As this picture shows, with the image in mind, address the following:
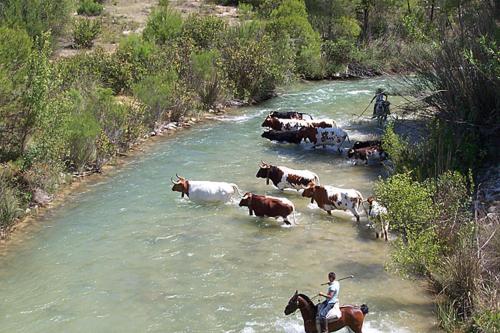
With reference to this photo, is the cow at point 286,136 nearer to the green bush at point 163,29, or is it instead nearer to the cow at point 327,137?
the cow at point 327,137

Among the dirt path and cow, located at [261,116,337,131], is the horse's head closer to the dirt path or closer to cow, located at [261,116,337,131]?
cow, located at [261,116,337,131]

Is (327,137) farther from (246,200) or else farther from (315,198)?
(246,200)

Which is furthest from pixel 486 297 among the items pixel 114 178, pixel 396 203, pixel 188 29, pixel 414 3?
pixel 414 3

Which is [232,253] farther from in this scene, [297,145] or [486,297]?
[297,145]

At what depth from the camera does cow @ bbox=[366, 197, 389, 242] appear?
1438 centimetres

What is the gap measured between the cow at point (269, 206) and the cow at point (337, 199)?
1.01 meters

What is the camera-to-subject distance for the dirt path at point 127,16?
121ft

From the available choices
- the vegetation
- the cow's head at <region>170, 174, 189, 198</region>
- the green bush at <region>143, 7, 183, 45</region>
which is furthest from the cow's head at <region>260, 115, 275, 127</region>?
the green bush at <region>143, 7, 183, 45</region>

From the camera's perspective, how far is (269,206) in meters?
15.6

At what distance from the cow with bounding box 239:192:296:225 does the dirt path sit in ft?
69.9

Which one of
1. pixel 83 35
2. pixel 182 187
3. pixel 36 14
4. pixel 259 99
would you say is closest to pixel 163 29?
pixel 83 35

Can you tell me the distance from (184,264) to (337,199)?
4.84m

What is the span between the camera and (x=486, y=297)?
9.77m

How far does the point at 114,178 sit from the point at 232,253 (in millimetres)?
7259
